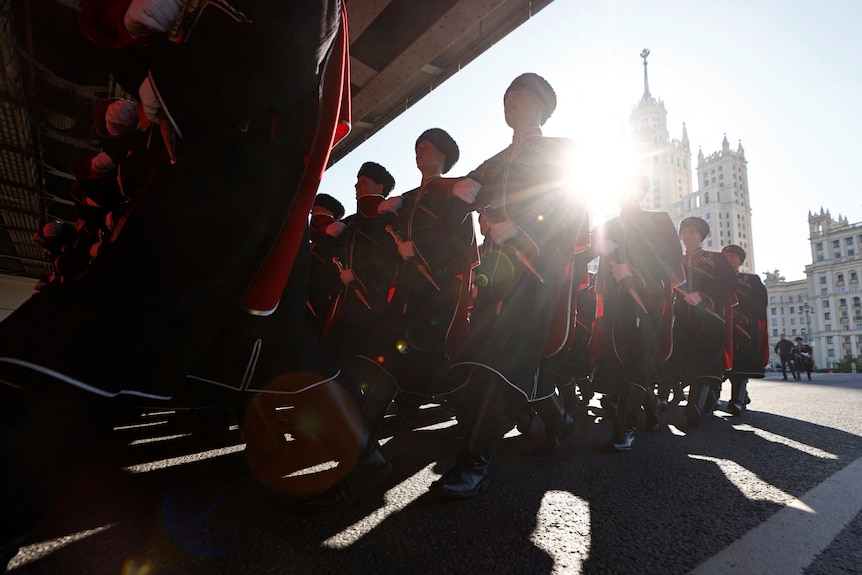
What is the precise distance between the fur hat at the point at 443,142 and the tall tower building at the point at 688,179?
96555mm

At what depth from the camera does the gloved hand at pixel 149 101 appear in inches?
44.5

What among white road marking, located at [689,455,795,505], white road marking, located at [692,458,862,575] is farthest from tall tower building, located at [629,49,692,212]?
white road marking, located at [692,458,862,575]

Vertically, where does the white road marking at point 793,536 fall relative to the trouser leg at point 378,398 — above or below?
below

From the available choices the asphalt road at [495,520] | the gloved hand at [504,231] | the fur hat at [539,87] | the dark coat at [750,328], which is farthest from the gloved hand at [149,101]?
the dark coat at [750,328]

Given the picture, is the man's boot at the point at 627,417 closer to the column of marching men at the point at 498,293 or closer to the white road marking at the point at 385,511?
the column of marching men at the point at 498,293

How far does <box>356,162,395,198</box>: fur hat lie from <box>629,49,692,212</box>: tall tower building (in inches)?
3972

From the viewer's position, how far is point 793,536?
1488mm

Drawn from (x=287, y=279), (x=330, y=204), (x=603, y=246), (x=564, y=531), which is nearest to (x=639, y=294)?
(x=603, y=246)

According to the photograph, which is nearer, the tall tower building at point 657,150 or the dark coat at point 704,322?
the dark coat at point 704,322

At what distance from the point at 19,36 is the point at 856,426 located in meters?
8.96

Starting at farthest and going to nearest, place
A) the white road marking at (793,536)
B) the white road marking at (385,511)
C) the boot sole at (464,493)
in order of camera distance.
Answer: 1. the boot sole at (464,493)
2. the white road marking at (385,511)
3. the white road marking at (793,536)

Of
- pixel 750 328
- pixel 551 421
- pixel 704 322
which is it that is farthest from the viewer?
pixel 750 328

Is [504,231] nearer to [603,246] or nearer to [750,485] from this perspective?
[603,246]

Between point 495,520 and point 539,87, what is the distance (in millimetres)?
2147
